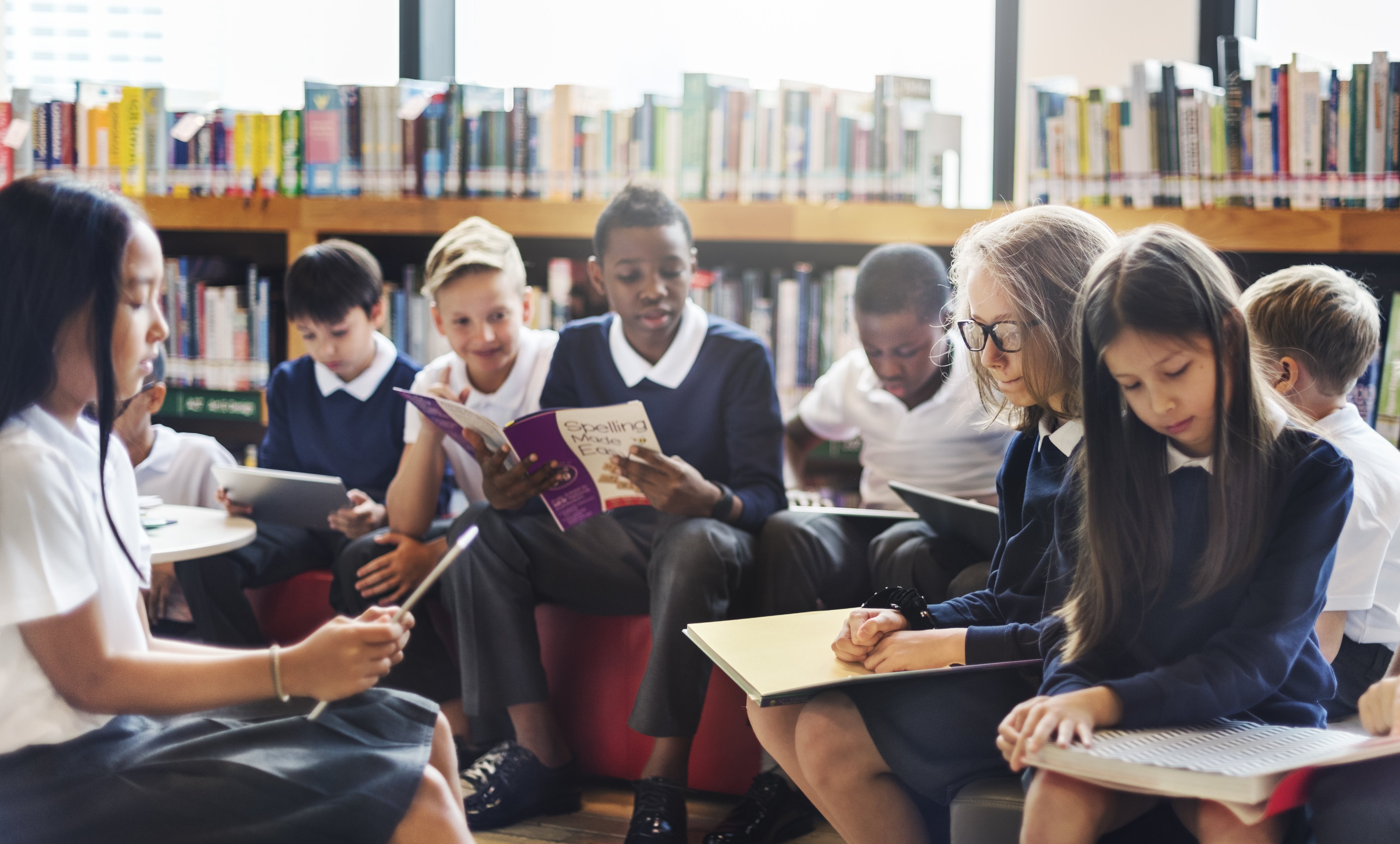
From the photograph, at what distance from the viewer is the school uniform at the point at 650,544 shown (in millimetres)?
1610

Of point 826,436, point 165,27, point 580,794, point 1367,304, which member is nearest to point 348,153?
point 165,27

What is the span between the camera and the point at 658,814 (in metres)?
1.53

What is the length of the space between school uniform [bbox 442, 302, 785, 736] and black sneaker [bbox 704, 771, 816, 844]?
0.49 ft

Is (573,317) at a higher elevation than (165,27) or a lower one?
lower

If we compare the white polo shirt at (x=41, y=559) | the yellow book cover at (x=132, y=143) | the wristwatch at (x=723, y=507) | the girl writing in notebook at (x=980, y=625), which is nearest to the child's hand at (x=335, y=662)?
the white polo shirt at (x=41, y=559)

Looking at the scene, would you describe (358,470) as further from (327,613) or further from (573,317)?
(573,317)

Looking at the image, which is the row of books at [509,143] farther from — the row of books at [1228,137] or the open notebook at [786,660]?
the open notebook at [786,660]

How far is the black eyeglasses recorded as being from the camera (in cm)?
119

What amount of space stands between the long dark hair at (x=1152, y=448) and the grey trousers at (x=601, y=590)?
691mm

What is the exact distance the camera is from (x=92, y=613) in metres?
0.89

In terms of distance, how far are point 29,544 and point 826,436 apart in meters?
1.62

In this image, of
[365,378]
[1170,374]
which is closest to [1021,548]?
[1170,374]

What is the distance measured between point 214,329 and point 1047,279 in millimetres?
2397

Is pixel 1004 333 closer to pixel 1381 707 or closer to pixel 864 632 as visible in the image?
pixel 864 632
